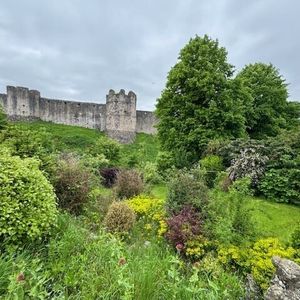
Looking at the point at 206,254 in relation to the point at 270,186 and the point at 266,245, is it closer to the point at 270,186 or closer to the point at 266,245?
the point at 266,245

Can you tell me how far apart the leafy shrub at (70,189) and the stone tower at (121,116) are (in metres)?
32.9

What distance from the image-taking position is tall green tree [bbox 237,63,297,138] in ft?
77.8

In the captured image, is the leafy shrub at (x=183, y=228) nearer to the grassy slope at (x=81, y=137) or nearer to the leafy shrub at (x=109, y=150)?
the leafy shrub at (x=109, y=150)

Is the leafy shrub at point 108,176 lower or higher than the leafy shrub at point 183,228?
lower

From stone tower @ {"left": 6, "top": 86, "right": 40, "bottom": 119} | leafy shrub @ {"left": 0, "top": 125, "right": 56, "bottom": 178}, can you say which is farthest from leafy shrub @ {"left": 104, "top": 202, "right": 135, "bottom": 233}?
stone tower @ {"left": 6, "top": 86, "right": 40, "bottom": 119}

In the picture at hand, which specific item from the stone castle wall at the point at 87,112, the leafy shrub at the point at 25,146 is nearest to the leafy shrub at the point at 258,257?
the leafy shrub at the point at 25,146

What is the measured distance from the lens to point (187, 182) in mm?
7184

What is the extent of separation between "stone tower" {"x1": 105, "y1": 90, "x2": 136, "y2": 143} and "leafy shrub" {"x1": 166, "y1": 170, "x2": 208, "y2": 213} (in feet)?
110

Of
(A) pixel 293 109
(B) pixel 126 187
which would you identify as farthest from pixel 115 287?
(A) pixel 293 109

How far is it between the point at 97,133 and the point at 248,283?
3683 cm

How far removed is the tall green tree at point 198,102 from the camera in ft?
55.1

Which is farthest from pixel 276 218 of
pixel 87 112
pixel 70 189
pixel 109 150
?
pixel 87 112

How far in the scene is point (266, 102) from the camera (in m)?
24.8

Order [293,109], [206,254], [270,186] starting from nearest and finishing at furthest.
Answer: [206,254], [270,186], [293,109]
